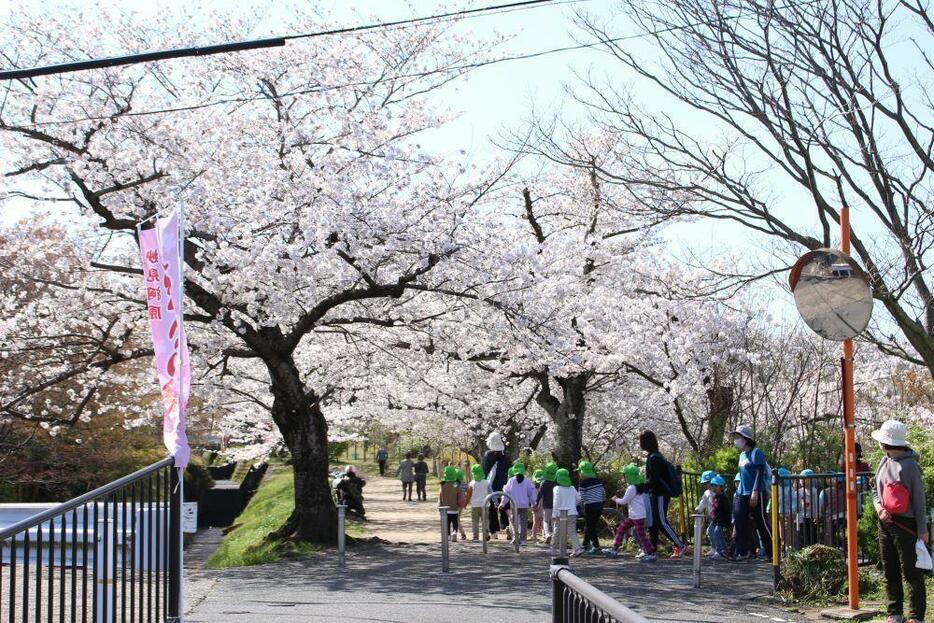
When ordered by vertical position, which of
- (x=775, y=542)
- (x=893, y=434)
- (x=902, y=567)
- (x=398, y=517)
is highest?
(x=893, y=434)

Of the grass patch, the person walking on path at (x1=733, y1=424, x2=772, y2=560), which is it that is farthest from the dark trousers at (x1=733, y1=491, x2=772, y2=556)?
the grass patch

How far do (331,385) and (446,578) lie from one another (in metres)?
11.1

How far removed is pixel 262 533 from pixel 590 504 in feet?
24.0

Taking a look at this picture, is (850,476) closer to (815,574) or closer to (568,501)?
(815,574)

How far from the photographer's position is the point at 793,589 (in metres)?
9.35

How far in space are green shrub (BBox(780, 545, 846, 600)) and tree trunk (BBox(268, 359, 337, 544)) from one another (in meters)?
7.77

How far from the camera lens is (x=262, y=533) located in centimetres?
1872

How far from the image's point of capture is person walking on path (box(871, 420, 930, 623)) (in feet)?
24.5

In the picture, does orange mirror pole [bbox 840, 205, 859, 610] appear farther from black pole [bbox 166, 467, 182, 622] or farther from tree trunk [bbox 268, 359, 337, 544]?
tree trunk [bbox 268, 359, 337, 544]

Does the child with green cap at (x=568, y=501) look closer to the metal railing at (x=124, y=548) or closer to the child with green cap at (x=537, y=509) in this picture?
the child with green cap at (x=537, y=509)

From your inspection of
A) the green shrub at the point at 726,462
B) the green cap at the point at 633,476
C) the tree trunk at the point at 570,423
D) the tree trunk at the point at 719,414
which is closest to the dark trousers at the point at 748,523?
the green cap at the point at 633,476

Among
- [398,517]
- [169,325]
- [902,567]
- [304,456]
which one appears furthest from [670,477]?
[398,517]

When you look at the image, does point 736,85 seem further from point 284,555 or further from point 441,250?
point 284,555

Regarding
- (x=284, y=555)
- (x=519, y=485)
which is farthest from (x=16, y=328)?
(x=519, y=485)
